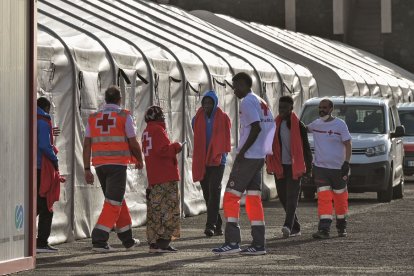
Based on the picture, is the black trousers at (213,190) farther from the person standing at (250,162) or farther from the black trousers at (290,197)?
the person standing at (250,162)

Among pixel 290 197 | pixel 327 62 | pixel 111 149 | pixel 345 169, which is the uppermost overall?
pixel 327 62

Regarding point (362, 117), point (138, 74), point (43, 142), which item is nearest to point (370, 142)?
point (362, 117)

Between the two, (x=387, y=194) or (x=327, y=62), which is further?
(x=327, y=62)

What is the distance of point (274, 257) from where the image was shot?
48.3 ft

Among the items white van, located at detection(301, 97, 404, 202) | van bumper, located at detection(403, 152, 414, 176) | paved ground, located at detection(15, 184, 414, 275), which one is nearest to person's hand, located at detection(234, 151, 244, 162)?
paved ground, located at detection(15, 184, 414, 275)

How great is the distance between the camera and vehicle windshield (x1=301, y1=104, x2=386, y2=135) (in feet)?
85.1

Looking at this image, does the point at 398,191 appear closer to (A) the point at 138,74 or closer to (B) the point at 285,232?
(A) the point at 138,74

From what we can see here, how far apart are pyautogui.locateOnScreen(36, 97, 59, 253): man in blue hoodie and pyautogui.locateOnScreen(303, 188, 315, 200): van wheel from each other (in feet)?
35.1

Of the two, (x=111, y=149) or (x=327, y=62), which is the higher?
(x=327, y=62)

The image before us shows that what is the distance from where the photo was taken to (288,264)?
45.6 feet

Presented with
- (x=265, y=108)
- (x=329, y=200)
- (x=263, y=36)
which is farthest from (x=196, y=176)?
(x=263, y=36)

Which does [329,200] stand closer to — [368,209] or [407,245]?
[407,245]

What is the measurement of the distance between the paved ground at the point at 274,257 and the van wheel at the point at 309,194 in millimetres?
5777

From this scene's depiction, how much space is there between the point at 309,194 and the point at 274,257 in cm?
1116
